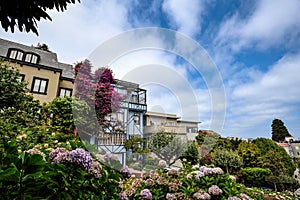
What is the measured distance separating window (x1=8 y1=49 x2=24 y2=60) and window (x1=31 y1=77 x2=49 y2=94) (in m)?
1.84

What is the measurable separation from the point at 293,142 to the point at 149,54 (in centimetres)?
3269

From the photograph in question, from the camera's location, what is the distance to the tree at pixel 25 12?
3.42 ft

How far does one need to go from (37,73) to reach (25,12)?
999cm

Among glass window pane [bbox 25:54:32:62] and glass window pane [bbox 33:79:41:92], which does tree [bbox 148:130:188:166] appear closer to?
glass window pane [bbox 33:79:41:92]

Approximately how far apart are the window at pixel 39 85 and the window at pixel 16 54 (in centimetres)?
184

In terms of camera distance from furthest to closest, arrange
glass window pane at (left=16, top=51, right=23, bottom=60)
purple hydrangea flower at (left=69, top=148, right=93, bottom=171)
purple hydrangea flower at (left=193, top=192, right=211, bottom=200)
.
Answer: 1. glass window pane at (left=16, top=51, right=23, bottom=60)
2. purple hydrangea flower at (left=193, top=192, right=211, bottom=200)
3. purple hydrangea flower at (left=69, top=148, right=93, bottom=171)

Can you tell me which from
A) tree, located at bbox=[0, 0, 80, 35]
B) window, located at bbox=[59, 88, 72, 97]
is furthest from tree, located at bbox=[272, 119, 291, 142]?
tree, located at bbox=[0, 0, 80, 35]

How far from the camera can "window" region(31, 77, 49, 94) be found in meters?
8.95

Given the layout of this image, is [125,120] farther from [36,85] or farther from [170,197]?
[170,197]

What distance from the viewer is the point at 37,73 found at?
9180 millimetres

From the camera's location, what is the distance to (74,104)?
7.22 m

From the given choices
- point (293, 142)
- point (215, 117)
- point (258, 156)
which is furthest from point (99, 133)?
point (293, 142)

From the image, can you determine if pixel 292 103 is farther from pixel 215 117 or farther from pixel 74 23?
pixel 74 23

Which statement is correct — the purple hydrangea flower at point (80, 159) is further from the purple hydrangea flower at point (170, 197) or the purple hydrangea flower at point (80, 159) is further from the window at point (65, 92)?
the window at point (65, 92)
